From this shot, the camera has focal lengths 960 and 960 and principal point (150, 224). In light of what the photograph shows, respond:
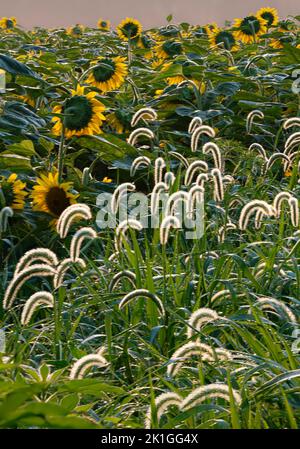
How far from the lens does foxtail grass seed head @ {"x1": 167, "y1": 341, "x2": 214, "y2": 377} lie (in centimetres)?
240

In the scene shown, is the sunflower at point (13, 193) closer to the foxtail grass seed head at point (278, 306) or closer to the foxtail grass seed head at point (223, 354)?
the foxtail grass seed head at point (278, 306)

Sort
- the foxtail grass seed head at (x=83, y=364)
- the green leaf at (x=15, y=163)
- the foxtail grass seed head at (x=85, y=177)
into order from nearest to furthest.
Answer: the foxtail grass seed head at (x=83, y=364), the green leaf at (x=15, y=163), the foxtail grass seed head at (x=85, y=177)

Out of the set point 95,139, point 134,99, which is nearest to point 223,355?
point 95,139

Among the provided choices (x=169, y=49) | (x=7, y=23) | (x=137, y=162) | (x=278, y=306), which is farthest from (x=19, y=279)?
(x=7, y=23)

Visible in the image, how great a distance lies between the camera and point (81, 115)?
174 inches

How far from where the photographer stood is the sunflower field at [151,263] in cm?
241

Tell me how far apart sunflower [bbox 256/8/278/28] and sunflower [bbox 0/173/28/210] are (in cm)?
544

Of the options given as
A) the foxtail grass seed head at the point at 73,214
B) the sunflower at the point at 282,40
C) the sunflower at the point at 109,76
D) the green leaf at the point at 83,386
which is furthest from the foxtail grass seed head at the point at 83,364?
the sunflower at the point at 282,40

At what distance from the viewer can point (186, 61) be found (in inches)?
246

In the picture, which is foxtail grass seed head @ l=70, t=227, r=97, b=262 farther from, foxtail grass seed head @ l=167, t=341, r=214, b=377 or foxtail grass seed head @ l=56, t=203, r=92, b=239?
foxtail grass seed head @ l=167, t=341, r=214, b=377

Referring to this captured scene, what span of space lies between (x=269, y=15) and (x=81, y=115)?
5053mm

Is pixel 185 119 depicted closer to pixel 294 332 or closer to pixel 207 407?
pixel 294 332

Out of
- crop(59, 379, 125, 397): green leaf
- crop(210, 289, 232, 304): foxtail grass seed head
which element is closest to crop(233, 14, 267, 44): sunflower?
crop(210, 289, 232, 304): foxtail grass seed head
